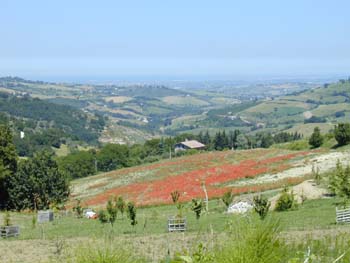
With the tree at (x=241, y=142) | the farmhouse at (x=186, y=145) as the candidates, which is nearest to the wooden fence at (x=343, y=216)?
the tree at (x=241, y=142)

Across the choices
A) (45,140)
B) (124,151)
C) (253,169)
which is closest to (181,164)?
(253,169)

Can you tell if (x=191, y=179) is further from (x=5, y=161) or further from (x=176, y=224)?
(x=176, y=224)

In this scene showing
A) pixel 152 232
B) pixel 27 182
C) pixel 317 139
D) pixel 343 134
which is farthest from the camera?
pixel 317 139

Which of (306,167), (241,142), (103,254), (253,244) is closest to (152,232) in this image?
(103,254)

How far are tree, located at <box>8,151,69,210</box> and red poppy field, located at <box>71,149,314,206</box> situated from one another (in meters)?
3.42

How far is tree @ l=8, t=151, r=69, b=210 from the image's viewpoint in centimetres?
4816

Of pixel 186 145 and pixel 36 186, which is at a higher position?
pixel 36 186

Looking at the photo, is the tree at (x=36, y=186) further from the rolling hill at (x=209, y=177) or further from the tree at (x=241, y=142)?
the tree at (x=241, y=142)

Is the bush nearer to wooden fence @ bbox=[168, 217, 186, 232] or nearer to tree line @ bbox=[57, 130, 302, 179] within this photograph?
wooden fence @ bbox=[168, 217, 186, 232]

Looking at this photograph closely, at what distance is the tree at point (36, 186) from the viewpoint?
48.2 metres

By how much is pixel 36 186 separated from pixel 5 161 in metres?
4.16

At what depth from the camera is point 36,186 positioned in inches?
1887

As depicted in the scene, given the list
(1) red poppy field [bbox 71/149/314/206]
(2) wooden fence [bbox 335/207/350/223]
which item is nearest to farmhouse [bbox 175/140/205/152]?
(1) red poppy field [bbox 71/149/314/206]

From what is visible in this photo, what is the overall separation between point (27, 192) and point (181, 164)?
25.2m
